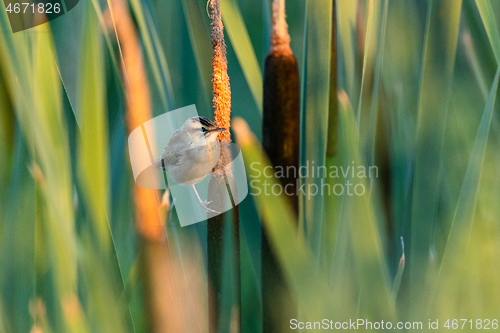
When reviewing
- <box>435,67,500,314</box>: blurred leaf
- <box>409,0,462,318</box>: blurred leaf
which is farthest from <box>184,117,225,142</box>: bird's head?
<box>435,67,500,314</box>: blurred leaf

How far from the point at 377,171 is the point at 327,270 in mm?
241

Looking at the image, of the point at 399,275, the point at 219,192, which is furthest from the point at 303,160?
the point at 399,275

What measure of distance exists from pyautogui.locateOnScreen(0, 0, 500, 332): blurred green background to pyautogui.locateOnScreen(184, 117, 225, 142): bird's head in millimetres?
42

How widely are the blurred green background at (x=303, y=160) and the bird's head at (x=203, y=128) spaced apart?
0.04 metres

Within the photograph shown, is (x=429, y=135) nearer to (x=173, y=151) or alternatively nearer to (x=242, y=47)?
(x=242, y=47)

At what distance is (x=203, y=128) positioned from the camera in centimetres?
66

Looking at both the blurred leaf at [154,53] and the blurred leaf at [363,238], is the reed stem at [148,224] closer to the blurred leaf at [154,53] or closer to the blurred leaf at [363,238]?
the blurred leaf at [154,53]

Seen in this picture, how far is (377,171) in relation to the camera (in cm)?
69

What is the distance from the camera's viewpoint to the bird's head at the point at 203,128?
0.65 m

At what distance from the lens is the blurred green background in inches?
27.0

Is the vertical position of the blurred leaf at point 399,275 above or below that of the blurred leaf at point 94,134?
below

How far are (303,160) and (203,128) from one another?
0.22 m

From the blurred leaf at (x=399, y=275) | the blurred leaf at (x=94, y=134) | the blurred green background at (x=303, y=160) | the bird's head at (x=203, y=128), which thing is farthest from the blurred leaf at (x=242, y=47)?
the blurred leaf at (x=399, y=275)

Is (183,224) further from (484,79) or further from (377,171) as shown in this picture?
(484,79)
